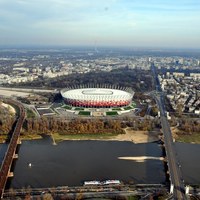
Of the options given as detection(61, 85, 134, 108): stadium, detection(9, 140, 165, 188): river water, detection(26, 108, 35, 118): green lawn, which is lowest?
detection(9, 140, 165, 188): river water

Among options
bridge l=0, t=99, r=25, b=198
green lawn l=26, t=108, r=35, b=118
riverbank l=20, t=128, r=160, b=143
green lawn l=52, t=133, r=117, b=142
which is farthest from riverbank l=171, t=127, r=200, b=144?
green lawn l=26, t=108, r=35, b=118

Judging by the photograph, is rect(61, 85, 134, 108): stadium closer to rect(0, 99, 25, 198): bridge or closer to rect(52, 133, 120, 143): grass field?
rect(0, 99, 25, 198): bridge

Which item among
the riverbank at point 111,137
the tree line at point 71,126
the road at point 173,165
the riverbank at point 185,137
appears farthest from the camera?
the tree line at point 71,126

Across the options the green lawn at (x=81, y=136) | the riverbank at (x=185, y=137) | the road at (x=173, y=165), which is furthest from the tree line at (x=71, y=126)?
the riverbank at (x=185, y=137)

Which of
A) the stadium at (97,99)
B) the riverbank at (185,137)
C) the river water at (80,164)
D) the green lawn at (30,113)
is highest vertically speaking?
the stadium at (97,99)

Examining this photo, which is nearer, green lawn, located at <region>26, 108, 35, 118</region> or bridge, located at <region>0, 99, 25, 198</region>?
bridge, located at <region>0, 99, 25, 198</region>

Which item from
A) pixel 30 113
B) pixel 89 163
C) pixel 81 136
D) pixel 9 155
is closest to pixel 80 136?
pixel 81 136

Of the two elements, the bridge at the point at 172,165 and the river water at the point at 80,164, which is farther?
the river water at the point at 80,164

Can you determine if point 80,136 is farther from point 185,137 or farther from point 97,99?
point 185,137

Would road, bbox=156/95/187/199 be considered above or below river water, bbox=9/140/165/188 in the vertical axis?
above

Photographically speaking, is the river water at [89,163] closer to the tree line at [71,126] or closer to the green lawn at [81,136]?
the green lawn at [81,136]
